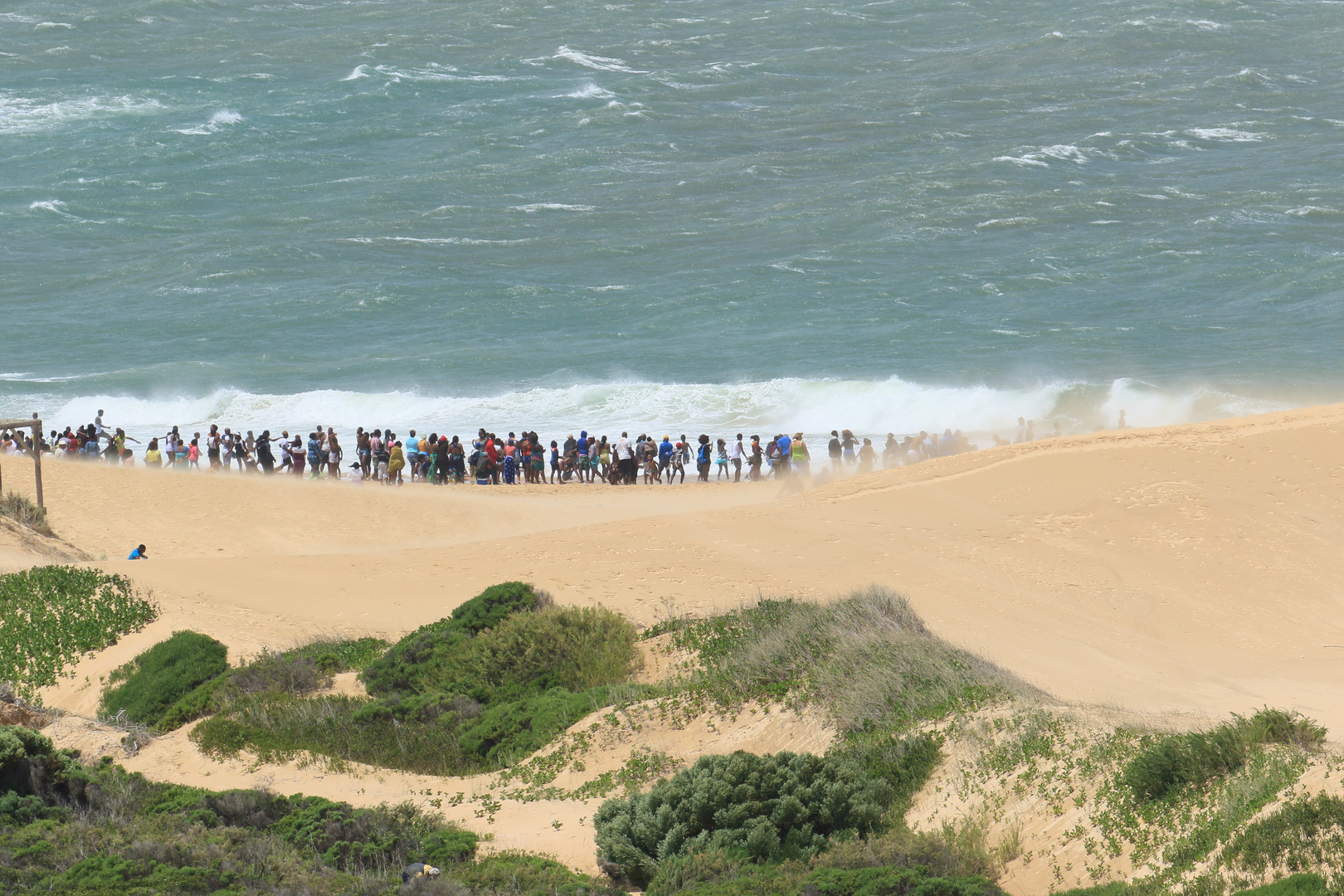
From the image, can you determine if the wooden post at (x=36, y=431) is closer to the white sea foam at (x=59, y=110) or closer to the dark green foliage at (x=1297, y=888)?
the dark green foliage at (x=1297, y=888)

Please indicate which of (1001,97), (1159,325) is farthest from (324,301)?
(1001,97)

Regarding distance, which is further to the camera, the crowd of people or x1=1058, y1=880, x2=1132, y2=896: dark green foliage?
the crowd of people

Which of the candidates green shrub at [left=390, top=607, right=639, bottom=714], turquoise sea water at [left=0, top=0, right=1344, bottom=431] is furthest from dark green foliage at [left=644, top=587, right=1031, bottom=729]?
turquoise sea water at [left=0, top=0, right=1344, bottom=431]

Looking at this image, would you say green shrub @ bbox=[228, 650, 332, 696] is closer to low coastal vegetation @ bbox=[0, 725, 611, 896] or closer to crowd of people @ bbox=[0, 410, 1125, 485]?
low coastal vegetation @ bbox=[0, 725, 611, 896]

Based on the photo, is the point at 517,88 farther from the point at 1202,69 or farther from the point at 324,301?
the point at 1202,69

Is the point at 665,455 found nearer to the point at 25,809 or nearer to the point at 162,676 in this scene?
the point at 162,676

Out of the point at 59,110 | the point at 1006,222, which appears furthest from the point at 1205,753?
the point at 59,110
